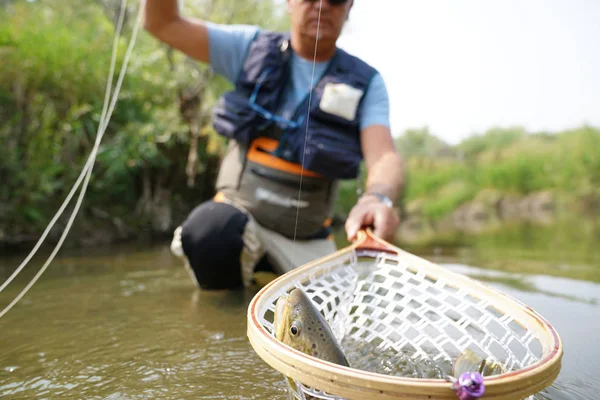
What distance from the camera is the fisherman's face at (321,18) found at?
2350mm

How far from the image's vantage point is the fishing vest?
2.47 m

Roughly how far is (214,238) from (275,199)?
37cm

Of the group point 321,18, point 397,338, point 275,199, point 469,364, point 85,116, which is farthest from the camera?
point 85,116

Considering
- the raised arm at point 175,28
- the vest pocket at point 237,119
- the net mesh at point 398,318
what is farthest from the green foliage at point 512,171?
the net mesh at point 398,318

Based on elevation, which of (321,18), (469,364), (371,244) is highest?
(321,18)

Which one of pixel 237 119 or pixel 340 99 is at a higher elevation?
pixel 340 99

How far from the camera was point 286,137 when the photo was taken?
2.57 metres

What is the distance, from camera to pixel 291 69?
8.73 feet

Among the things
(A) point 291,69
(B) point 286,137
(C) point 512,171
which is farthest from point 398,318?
(C) point 512,171

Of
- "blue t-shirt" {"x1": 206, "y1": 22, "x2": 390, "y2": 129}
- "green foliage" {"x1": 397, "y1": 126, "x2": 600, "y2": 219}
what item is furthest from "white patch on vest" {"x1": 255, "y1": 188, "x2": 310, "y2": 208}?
"green foliage" {"x1": 397, "y1": 126, "x2": 600, "y2": 219}

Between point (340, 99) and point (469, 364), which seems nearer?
point (469, 364)

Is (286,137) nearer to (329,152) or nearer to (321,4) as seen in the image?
(329,152)

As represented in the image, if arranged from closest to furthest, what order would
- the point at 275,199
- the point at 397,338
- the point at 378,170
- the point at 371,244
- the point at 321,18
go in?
the point at 371,244 < the point at 397,338 < the point at 378,170 < the point at 321,18 < the point at 275,199

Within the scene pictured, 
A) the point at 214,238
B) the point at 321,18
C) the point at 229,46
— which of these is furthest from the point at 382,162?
the point at 229,46
